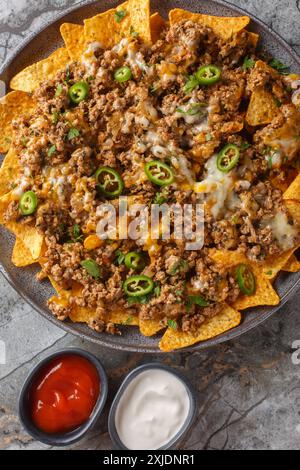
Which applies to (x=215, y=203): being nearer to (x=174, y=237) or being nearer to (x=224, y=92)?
(x=174, y=237)

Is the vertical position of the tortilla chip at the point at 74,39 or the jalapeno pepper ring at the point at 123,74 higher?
the tortilla chip at the point at 74,39

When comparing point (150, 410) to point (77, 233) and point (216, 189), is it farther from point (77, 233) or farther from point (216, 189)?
point (216, 189)

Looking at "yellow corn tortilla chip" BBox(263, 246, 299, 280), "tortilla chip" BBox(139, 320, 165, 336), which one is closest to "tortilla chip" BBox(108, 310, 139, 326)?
"tortilla chip" BBox(139, 320, 165, 336)

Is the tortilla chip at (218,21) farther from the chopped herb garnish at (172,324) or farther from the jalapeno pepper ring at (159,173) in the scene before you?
the chopped herb garnish at (172,324)

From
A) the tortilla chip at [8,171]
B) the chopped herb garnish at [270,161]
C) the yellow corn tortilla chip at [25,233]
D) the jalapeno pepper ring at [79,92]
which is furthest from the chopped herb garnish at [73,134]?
the chopped herb garnish at [270,161]

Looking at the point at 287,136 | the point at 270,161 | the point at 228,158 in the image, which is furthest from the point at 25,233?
the point at 287,136
